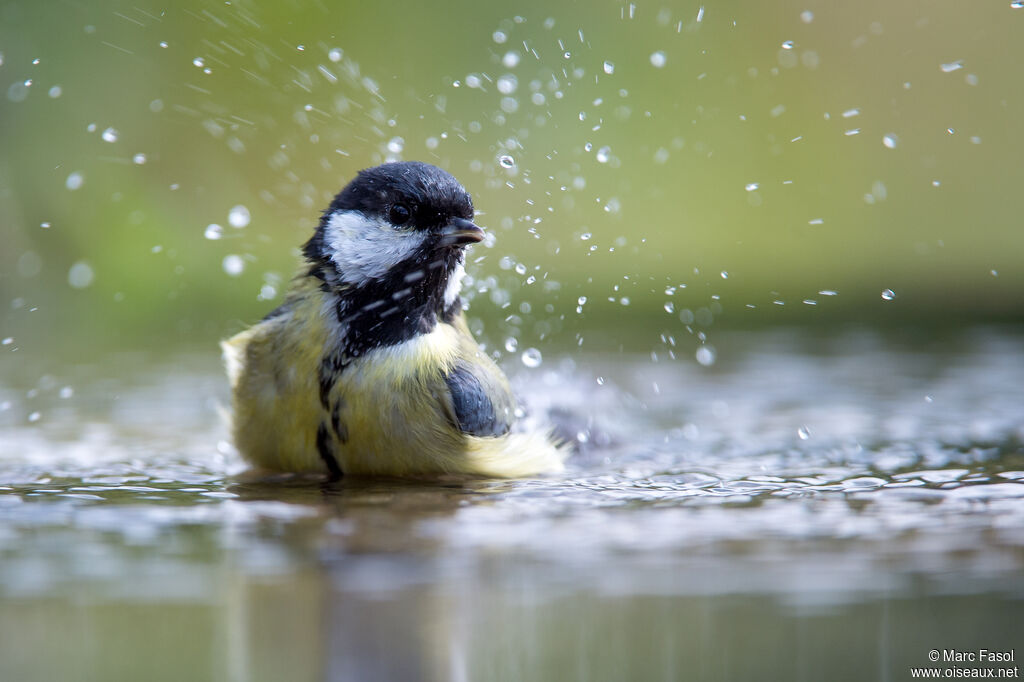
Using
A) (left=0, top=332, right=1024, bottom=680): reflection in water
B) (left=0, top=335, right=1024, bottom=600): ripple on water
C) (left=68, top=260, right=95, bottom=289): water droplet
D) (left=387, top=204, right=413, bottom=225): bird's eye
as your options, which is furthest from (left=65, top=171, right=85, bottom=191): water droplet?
(left=387, top=204, right=413, bottom=225): bird's eye

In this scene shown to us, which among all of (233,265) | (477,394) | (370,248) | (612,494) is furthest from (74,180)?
(612,494)

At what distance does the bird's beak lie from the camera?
2949 millimetres

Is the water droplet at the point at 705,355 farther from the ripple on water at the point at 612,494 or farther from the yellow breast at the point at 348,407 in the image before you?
the yellow breast at the point at 348,407

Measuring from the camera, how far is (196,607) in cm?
174

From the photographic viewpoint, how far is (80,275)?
20.7ft

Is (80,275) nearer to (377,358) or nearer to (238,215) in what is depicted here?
(238,215)

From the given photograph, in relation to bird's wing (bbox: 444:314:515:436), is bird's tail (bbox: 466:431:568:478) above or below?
below

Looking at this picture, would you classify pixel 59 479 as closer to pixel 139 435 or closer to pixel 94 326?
pixel 139 435

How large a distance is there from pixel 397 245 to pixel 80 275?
399 centimetres

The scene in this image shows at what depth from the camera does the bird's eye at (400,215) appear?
2.99 metres

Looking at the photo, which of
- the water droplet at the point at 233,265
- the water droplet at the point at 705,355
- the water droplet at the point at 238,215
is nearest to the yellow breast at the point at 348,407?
the water droplet at the point at 705,355

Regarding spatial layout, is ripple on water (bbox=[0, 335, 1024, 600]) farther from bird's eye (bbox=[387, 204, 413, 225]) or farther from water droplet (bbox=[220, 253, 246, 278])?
water droplet (bbox=[220, 253, 246, 278])

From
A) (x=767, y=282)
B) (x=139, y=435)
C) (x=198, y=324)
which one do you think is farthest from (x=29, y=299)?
(x=767, y=282)

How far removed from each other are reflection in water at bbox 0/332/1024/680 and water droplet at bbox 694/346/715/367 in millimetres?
1494
